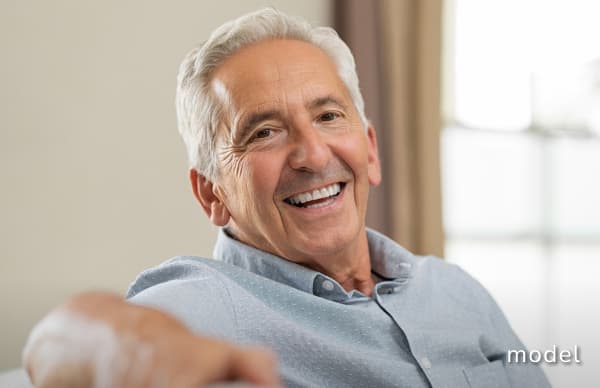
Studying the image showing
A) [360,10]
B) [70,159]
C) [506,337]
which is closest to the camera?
[506,337]

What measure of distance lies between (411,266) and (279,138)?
0.40 meters

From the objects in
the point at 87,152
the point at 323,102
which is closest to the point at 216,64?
the point at 323,102

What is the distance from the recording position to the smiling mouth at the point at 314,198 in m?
1.48

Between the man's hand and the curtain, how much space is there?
2217mm

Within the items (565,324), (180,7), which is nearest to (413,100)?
(180,7)

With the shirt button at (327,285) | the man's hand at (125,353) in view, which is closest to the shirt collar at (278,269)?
the shirt button at (327,285)

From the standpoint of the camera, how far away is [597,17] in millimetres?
3469

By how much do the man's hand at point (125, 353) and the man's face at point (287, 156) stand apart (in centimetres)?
72

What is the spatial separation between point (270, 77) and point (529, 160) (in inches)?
86.0

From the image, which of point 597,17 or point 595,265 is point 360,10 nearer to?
point 597,17

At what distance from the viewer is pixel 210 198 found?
1600mm

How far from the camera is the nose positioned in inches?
56.8

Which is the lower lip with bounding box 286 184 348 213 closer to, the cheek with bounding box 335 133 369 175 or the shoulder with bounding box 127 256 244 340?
the cheek with bounding box 335 133 369 175

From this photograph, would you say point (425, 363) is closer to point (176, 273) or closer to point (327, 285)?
point (327, 285)
